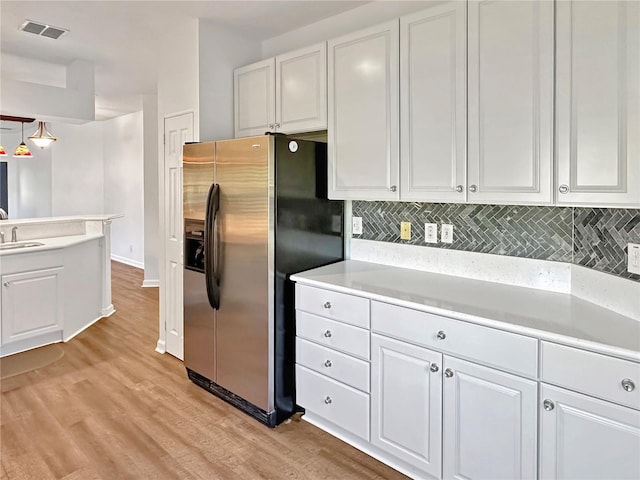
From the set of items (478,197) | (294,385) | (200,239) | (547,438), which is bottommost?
(294,385)

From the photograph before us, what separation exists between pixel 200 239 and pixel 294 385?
1156 mm

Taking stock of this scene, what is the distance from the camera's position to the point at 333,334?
2.36m

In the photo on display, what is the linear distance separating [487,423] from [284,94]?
2.31m

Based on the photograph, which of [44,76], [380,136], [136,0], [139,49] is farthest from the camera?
[44,76]

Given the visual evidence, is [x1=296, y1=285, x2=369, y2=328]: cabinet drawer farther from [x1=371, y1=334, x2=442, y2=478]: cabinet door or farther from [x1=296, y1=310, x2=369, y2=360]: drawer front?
[x1=371, y1=334, x2=442, y2=478]: cabinet door

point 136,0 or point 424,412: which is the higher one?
point 136,0

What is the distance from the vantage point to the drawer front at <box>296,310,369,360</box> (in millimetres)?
2225

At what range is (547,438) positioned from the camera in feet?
5.25

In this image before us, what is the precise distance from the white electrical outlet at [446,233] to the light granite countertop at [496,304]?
210 millimetres

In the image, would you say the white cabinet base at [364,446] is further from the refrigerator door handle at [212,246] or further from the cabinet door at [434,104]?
the cabinet door at [434,104]

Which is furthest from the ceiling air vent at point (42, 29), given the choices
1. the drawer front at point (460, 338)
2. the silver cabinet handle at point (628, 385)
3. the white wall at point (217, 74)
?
the silver cabinet handle at point (628, 385)

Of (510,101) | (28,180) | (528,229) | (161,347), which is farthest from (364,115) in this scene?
(28,180)

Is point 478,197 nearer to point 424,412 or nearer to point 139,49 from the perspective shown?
point 424,412

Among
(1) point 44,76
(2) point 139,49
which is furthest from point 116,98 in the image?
(2) point 139,49
